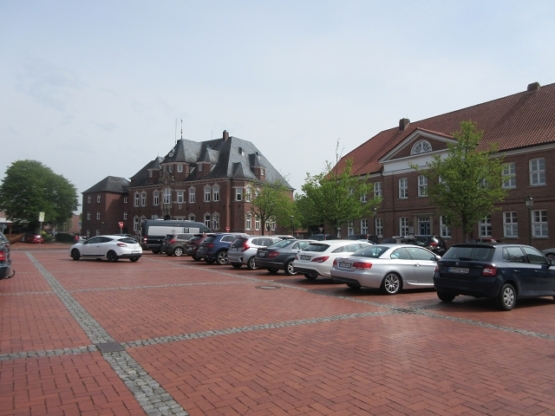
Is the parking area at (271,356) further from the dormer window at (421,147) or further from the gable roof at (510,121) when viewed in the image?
the dormer window at (421,147)

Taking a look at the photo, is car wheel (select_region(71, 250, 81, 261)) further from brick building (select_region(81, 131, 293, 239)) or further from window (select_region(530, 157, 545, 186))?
brick building (select_region(81, 131, 293, 239))

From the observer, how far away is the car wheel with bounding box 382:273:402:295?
1226 cm

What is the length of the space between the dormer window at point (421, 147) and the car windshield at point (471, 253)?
89.3 feet

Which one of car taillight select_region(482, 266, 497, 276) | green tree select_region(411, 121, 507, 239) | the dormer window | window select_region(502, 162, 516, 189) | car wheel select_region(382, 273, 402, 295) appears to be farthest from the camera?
the dormer window

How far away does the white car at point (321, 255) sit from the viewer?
14.6 metres

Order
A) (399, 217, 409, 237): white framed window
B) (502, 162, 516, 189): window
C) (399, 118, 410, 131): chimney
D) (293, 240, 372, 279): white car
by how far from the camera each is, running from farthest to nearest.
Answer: (399, 118, 410, 131): chimney → (399, 217, 409, 237): white framed window → (502, 162, 516, 189): window → (293, 240, 372, 279): white car

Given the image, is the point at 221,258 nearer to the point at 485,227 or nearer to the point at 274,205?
the point at 485,227

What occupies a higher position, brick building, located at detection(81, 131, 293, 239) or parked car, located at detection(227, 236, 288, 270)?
brick building, located at detection(81, 131, 293, 239)

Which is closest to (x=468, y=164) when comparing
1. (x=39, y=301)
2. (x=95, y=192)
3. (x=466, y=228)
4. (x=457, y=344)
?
(x=466, y=228)

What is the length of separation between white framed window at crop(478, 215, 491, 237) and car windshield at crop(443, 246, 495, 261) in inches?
924

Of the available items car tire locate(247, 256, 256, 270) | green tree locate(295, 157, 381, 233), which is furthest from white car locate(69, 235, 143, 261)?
green tree locate(295, 157, 381, 233)

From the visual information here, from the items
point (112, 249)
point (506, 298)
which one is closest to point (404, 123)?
point (112, 249)

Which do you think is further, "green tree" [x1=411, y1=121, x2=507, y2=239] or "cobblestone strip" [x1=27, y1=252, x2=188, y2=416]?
"green tree" [x1=411, y1=121, x2=507, y2=239]

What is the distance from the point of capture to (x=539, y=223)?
94.8 ft
